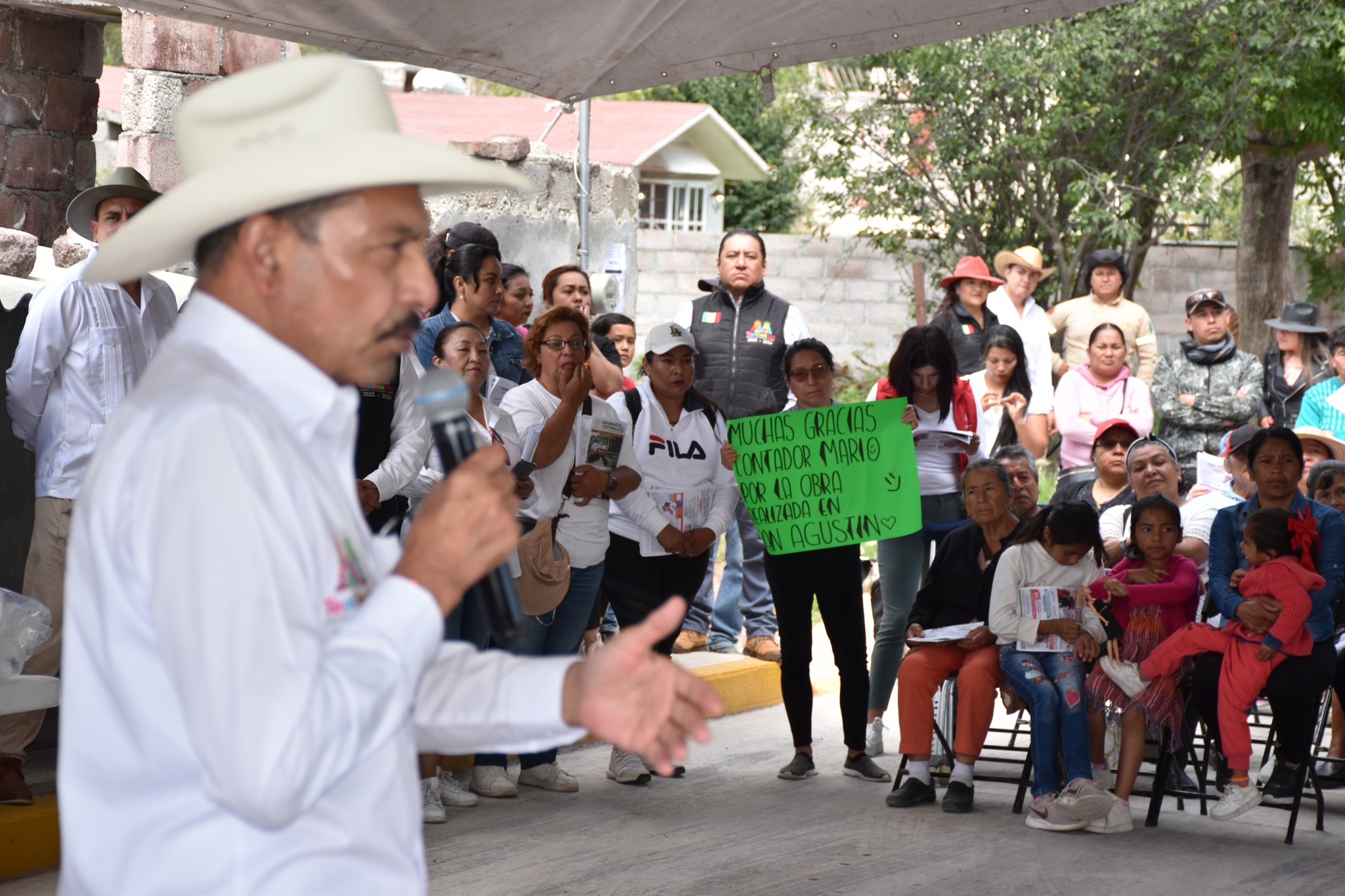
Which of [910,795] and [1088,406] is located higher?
[1088,406]

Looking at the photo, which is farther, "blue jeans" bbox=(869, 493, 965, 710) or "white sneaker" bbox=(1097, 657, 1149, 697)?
"blue jeans" bbox=(869, 493, 965, 710)

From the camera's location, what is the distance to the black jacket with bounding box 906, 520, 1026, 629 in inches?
258

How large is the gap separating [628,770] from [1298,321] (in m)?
5.77

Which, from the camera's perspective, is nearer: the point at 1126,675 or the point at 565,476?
the point at 1126,675

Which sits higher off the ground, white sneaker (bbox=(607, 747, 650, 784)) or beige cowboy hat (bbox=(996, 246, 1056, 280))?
beige cowboy hat (bbox=(996, 246, 1056, 280))

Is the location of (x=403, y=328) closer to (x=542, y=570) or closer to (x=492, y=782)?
(x=542, y=570)

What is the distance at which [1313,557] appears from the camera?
6.12m

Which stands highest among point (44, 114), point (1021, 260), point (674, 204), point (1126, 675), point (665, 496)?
point (674, 204)

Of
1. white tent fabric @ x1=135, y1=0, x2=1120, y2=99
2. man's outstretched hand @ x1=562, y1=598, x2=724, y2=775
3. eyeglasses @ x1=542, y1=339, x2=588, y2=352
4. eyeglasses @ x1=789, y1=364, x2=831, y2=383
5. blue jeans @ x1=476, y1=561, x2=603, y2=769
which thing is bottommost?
blue jeans @ x1=476, y1=561, x2=603, y2=769

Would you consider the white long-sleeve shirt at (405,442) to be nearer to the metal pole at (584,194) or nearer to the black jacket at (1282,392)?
the metal pole at (584,194)

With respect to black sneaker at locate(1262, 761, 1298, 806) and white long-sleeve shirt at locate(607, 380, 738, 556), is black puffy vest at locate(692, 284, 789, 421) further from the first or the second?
black sneaker at locate(1262, 761, 1298, 806)

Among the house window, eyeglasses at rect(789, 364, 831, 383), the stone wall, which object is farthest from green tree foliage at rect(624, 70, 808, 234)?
eyeglasses at rect(789, 364, 831, 383)

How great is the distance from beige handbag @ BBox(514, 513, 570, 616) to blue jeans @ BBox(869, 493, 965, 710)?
1739 mm

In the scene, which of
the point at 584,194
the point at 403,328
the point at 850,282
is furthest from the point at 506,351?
the point at 850,282
